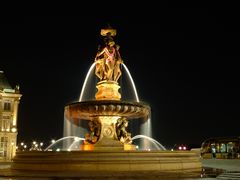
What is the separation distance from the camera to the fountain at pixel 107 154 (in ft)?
42.5

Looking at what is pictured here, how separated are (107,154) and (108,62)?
765 centimetres

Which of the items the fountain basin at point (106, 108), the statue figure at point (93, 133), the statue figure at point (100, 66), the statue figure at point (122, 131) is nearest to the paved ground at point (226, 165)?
the statue figure at point (122, 131)

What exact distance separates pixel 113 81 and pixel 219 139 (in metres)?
29.8

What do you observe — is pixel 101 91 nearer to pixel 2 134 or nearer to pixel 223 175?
pixel 223 175

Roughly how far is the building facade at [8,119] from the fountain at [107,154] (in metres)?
41.7

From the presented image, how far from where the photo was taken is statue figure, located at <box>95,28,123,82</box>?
782 inches

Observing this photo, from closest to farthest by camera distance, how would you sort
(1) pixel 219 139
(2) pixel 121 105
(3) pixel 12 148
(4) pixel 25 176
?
(4) pixel 25 176, (2) pixel 121 105, (1) pixel 219 139, (3) pixel 12 148

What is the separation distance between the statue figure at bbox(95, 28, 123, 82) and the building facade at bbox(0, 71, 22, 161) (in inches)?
1714

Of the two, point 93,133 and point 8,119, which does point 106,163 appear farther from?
point 8,119

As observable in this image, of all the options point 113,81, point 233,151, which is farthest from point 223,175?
point 233,151

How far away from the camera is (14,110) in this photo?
62.8 meters

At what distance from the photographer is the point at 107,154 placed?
1323cm

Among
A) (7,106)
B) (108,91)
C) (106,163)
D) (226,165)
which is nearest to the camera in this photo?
(106,163)

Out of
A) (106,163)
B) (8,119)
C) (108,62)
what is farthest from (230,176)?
(8,119)
